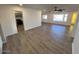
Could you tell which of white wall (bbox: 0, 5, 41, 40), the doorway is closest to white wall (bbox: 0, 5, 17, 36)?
white wall (bbox: 0, 5, 41, 40)

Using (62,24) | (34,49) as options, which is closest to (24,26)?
(34,49)

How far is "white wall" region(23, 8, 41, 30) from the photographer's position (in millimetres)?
5633

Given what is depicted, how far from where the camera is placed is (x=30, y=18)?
20.1ft

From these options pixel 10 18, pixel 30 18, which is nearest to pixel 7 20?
pixel 10 18

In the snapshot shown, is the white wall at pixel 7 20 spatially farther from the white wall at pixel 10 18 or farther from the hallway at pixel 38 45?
the hallway at pixel 38 45

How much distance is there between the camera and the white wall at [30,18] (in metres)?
5.63

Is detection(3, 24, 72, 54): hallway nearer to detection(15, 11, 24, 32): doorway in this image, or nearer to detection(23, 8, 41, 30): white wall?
detection(15, 11, 24, 32): doorway

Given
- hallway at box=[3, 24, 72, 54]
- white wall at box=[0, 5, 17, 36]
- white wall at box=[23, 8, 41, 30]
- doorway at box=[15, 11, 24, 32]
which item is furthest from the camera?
white wall at box=[23, 8, 41, 30]

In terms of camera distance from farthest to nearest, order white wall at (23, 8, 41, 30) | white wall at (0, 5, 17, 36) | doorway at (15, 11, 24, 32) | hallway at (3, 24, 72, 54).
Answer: white wall at (23, 8, 41, 30) → doorway at (15, 11, 24, 32) → white wall at (0, 5, 17, 36) → hallway at (3, 24, 72, 54)

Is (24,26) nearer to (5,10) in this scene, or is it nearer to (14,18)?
(14,18)

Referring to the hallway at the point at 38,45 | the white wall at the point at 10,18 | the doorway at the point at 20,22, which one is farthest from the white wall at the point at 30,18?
the hallway at the point at 38,45

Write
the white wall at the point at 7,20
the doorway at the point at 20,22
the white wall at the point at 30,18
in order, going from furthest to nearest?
1. the white wall at the point at 30,18
2. the doorway at the point at 20,22
3. the white wall at the point at 7,20
